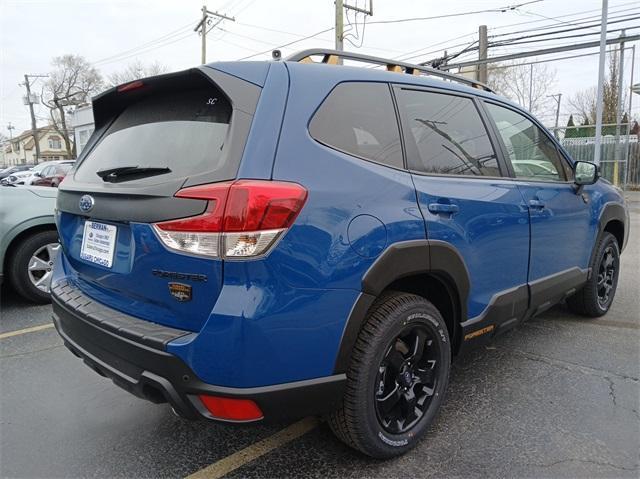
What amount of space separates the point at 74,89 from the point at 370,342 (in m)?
58.2

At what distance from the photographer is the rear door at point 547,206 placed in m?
3.10

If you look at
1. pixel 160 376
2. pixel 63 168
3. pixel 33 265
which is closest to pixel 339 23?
pixel 63 168

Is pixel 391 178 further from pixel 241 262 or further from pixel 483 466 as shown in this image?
pixel 483 466

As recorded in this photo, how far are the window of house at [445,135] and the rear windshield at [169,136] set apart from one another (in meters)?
0.93

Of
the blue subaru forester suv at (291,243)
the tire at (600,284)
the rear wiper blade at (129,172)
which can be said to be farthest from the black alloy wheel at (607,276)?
the rear wiper blade at (129,172)

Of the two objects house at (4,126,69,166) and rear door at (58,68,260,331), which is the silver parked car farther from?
house at (4,126,69,166)

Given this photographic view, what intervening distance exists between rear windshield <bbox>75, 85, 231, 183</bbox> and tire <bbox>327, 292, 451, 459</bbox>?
97 cm

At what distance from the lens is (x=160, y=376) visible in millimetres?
1847

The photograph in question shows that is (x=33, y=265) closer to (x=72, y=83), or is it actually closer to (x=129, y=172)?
(x=129, y=172)

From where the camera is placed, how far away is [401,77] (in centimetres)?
252

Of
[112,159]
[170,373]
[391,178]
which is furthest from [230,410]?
[112,159]

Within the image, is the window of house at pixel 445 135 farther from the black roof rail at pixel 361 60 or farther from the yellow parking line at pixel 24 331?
the yellow parking line at pixel 24 331

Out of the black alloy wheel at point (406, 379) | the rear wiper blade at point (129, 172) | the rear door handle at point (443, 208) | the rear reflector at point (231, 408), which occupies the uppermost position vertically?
the rear wiper blade at point (129, 172)

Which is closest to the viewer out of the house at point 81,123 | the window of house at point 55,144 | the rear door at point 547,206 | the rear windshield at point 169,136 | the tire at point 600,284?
the rear windshield at point 169,136
